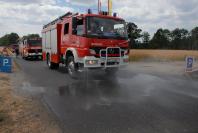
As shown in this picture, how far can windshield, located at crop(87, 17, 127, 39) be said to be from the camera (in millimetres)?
13617

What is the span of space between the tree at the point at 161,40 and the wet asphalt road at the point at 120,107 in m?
106

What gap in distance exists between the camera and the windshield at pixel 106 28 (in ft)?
44.7

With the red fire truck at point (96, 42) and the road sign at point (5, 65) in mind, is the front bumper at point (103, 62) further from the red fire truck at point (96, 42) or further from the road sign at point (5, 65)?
the road sign at point (5, 65)

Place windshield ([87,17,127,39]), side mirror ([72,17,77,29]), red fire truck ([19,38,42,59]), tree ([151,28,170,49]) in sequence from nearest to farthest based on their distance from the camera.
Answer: windshield ([87,17,127,39]), side mirror ([72,17,77,29]), red fire truck ([19,38,42,59]), tree ([151,28,170,49])

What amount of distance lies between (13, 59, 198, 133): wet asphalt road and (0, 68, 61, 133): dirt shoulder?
299 mm

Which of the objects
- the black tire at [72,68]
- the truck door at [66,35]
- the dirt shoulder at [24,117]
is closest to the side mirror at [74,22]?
the truck door at [66,35]

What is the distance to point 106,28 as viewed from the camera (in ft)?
46.2

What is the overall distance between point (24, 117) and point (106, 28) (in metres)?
7.71

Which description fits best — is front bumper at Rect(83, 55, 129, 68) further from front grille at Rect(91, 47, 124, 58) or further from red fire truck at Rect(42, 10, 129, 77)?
front grille at Rect(91, 47, 124, 58)

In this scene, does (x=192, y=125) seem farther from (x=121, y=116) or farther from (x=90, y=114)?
(x=90, y=114)

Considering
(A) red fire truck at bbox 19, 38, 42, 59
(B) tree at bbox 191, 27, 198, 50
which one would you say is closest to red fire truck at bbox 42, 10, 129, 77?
(A) red fire truck at bbox 19, 38, 42, 59

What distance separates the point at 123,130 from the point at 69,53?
10060 millimetres

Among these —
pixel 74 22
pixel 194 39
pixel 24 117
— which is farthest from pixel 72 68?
pixel 194 39

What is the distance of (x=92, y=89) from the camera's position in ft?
38.2
